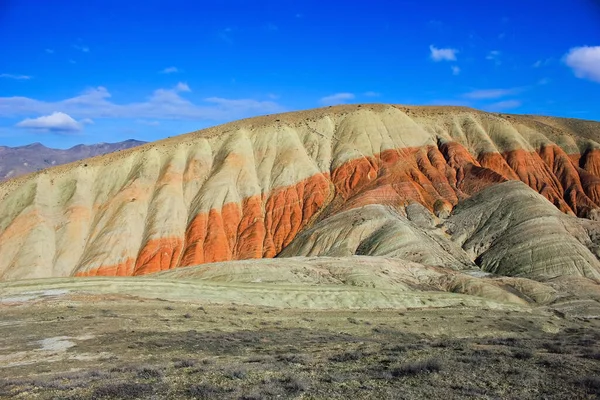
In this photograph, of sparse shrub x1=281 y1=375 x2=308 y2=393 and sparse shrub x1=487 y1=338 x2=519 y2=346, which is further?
sparse shrub x1=487 y1=338 x2=519 y2=346

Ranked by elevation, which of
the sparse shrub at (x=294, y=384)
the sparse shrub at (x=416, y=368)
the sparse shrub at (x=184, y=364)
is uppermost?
the sparse shrub at (x=294, y=384)

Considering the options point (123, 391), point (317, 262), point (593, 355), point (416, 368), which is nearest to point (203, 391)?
point (123, 391)

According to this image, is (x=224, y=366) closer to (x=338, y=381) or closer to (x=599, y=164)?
(x=338, y=381)

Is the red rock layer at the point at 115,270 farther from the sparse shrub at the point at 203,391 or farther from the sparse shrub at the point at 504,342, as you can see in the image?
the sparse shrub at the point at 203,391

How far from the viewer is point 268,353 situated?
860 inches

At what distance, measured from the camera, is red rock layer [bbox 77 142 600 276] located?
260 feet

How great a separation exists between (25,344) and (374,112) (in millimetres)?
94156

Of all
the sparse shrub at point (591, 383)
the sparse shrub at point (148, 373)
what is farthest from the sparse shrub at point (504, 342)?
the sparse shrub at point (148, 373)

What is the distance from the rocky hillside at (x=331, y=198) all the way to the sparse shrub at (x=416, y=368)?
43.5 metres

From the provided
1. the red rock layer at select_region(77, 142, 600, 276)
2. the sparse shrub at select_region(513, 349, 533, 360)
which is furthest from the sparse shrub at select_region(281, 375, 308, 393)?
the red rock layer at select_region(77, 142, 600, 276)

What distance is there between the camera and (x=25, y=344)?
75.9 feet

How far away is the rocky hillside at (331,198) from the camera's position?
6744 centimetres

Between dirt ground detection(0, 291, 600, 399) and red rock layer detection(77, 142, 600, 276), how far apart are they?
4427 cm

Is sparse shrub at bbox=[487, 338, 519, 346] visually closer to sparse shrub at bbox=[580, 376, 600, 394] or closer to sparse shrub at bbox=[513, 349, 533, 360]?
sparse shrub at bbox=[513, 349, 533, 360]
